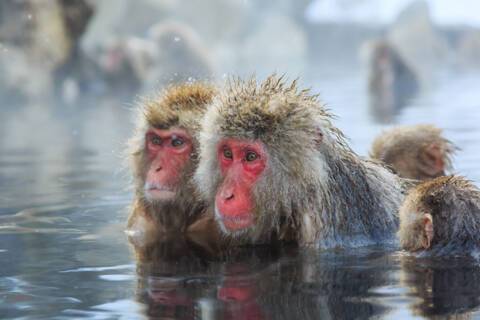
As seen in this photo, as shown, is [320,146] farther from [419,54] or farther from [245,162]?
[419,54]

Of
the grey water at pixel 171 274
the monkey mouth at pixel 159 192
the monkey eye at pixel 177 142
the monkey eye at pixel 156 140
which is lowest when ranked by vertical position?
the grey water at pixel 171 274

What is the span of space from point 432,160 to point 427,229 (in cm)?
226

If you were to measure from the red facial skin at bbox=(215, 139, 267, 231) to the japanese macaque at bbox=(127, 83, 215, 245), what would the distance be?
52cm

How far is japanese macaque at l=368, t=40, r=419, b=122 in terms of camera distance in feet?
57.0

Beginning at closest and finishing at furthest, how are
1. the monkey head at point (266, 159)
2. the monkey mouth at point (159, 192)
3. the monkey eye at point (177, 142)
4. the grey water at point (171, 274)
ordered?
the grey water at point (171, 274) → the monkey head at point (266, 159) → the monkey mouth at point (159, 192) → the monkey eye at point (177, 142)

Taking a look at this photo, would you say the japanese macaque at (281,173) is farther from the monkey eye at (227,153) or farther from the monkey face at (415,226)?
the monkey face at (415,226)

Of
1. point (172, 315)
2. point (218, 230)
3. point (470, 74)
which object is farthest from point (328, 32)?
point (172, 315)

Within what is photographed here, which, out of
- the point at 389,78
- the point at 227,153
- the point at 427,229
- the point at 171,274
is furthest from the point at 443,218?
the point at 389,78

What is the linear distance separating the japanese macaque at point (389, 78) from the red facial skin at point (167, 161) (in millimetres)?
10211

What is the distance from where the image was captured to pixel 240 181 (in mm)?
5410

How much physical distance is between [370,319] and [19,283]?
165 cm

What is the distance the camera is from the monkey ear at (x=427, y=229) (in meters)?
Answer: 5.28

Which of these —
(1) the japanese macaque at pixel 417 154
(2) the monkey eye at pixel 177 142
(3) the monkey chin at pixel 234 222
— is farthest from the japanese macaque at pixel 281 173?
(1) the japanese macaque at pixel 417 154

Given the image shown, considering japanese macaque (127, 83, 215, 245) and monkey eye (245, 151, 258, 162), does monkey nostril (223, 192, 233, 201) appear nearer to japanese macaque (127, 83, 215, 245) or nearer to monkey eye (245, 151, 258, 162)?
monkey eye (245, 151, 258, 162)
